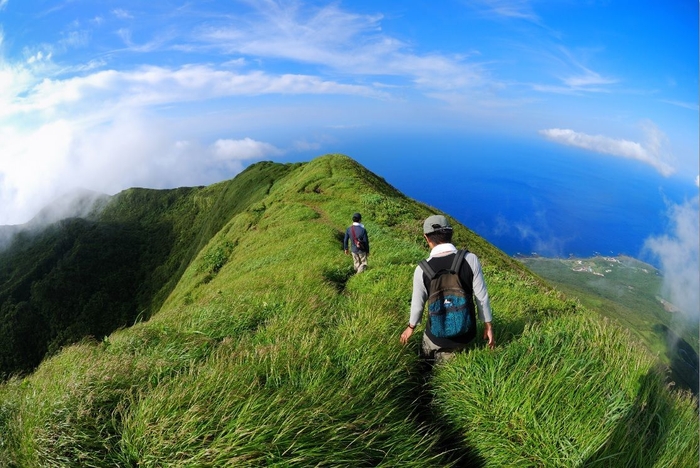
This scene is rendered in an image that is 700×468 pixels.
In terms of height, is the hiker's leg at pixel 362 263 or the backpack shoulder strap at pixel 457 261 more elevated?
the backpack shoulder strap at pixel 457 261

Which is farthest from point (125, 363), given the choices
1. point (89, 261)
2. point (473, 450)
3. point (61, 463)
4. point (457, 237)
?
point (89, 261)

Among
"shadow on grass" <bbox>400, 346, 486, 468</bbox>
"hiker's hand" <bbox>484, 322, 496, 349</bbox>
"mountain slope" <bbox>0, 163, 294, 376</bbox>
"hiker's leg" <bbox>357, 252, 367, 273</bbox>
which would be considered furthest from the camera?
"mountain slope" <bbox>0, 163, 294, 376</bbox>

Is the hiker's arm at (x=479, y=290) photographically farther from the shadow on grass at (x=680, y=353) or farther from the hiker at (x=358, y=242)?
the shadow on grass at (x=680, y=353)

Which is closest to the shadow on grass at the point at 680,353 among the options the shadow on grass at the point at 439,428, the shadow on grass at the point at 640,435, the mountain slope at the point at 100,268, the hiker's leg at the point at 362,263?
the mountain slope at the point at 100,268

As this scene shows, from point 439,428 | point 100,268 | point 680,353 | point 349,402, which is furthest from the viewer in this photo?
point 680,353

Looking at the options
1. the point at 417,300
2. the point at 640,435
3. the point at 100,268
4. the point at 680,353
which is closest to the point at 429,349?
the point at 417,300

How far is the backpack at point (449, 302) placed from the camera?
4.93m

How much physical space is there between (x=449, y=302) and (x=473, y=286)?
1.43ft

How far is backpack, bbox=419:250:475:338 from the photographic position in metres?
4.93

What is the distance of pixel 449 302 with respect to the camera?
4996 mm

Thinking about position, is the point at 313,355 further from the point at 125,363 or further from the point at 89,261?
the point at 89,261

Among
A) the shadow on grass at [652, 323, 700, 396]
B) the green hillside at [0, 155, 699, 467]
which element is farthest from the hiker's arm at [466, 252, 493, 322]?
the shadow on grass at [652, 323, 700, 396]

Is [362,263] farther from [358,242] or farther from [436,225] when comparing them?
[436,225]

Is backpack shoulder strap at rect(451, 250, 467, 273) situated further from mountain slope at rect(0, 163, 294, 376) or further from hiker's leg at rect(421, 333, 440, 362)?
mountain slope at rect(0, 163, 294, 376)
